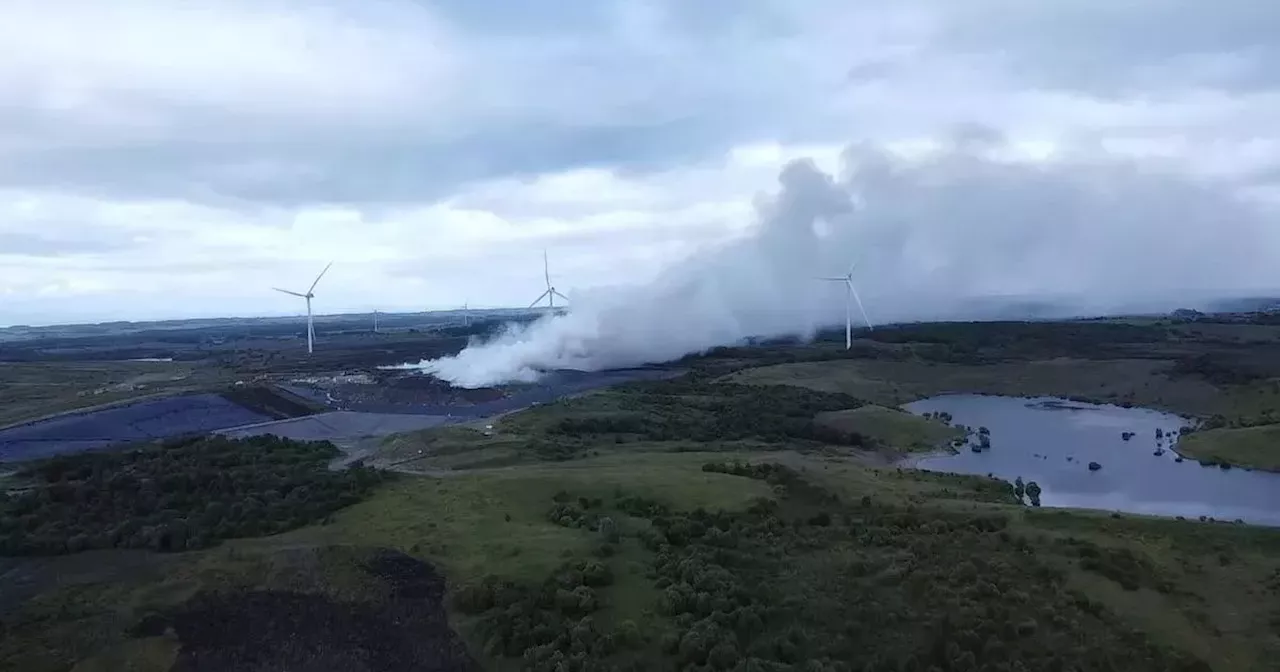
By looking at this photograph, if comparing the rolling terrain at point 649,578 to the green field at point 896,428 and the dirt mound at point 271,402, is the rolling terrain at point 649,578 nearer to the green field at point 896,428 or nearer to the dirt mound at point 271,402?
the green field at point 896,428

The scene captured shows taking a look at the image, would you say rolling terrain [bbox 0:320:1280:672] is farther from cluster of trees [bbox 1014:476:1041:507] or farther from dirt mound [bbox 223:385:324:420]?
dirt mound [bbox 223:385:324:420]

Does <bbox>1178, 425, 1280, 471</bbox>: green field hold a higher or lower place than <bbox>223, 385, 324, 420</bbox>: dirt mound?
lower

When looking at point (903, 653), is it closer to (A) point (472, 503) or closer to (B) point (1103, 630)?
(B) point (1103, 630)

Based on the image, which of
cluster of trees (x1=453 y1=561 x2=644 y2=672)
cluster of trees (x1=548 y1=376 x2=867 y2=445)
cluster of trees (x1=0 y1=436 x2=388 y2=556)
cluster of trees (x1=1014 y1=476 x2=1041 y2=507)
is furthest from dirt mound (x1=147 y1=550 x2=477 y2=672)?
cluster of trees (x1=548 y1=376 x2=867 y2=445)

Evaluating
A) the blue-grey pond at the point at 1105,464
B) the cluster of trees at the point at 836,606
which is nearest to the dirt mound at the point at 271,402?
the blue-grey pond at the point at 1105,464

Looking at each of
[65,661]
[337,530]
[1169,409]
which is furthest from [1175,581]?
[1169,409]

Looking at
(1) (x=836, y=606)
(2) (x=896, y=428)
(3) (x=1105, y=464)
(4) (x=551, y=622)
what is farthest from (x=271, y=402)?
(1) (x=836, y=606)
